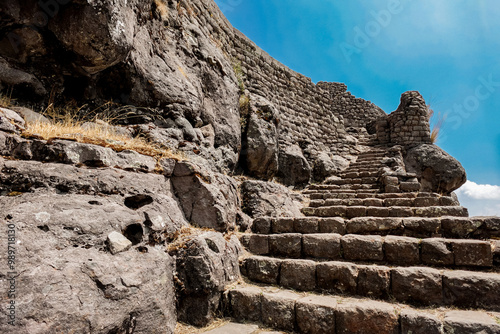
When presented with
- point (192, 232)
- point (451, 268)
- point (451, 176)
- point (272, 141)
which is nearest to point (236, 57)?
point (272, 141)

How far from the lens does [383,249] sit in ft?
11.9

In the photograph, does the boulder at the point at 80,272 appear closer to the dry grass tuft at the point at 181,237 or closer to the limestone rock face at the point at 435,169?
the dry grass tuft at the point at 181,237

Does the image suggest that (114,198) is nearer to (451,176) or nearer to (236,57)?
(236,57)

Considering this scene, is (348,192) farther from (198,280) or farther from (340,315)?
(198,280)

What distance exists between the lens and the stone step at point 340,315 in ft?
8.11

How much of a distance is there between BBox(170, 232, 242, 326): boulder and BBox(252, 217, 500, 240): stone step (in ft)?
5.79

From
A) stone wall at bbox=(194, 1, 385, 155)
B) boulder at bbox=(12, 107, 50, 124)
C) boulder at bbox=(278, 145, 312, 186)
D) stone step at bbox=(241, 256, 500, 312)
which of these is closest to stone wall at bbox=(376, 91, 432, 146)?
stone wall at bbox=(194, 1, 385, 155)

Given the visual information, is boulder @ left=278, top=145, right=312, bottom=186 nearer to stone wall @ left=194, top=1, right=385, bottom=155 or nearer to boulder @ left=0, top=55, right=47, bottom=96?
stone wall @ left=194, top=1, right=385, bottom=155

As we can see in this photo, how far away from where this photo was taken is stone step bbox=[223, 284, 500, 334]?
8.11ft

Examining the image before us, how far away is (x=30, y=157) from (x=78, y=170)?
0.42 meters

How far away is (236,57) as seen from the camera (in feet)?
29.6

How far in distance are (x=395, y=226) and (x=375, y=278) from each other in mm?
1328

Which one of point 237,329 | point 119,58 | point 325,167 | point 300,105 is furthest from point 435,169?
point 119,58

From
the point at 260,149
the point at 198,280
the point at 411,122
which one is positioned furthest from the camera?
the point at 411,122
